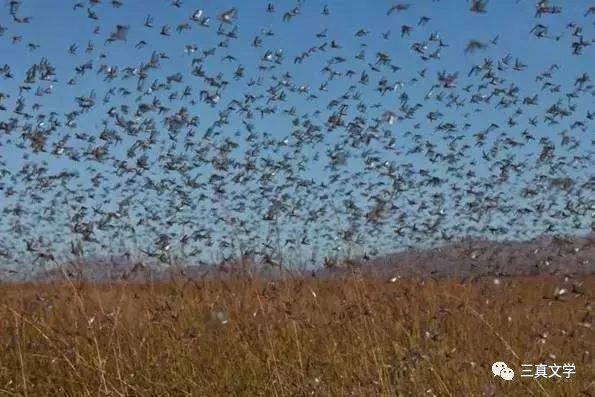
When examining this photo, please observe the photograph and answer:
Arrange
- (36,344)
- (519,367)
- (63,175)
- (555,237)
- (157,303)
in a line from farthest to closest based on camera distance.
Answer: (555,237) → (63,175) → (157,303) → (36,344) → (519,367)

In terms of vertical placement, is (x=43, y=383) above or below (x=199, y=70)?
below

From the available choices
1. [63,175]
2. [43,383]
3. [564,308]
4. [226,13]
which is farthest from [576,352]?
[63,175]

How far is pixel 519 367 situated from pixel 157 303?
2.81 metres

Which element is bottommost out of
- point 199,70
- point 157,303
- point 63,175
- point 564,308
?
point 564,308

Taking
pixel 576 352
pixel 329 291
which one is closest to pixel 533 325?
pixel 576 352

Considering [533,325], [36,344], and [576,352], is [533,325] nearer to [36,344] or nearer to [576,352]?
[576,352]

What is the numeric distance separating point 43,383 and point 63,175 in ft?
9.50

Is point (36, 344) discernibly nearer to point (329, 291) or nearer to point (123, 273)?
point (123, 273)

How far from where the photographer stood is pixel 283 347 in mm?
5762

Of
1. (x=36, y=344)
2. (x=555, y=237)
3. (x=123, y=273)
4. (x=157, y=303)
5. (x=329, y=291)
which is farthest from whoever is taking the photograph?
(x=329, y=291)

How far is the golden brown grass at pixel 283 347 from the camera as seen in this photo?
463 cm

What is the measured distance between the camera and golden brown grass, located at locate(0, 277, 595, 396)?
463cm

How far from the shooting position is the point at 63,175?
7.69 meters

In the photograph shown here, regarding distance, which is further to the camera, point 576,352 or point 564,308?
point 564,308
